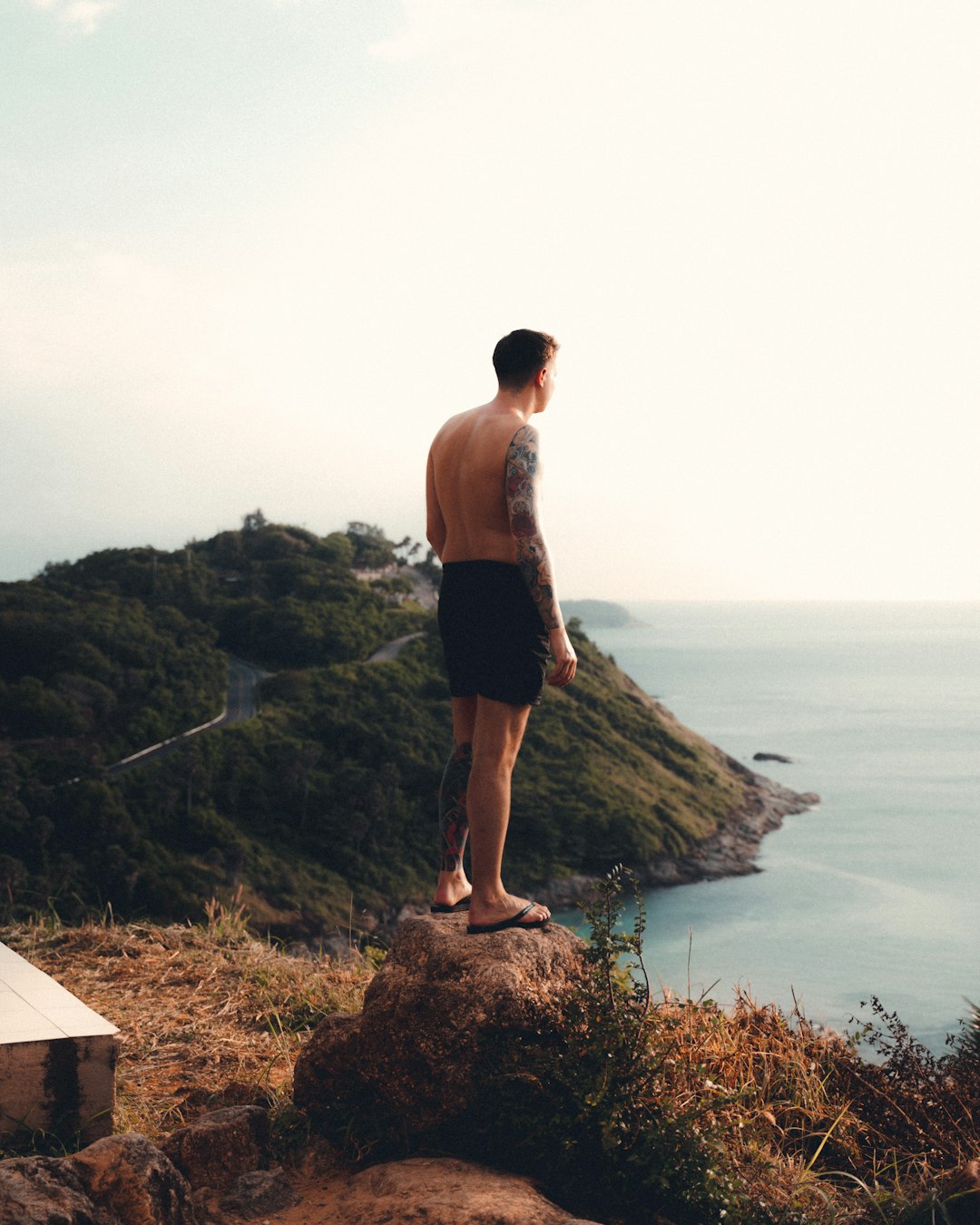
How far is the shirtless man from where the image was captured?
378 centimetres

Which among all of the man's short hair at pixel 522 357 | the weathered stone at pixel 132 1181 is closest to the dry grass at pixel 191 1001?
the weathered stone at pixel 132 1181

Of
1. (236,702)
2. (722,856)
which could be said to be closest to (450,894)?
(236,702)

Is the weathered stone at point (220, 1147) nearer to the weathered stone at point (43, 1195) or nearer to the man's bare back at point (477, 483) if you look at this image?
the weathered stone at point (43, 1195)

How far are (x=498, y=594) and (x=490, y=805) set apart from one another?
0.76 meters

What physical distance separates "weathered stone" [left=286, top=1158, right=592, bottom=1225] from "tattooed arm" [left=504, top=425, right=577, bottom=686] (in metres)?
1.57

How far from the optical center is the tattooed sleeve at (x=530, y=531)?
376cm

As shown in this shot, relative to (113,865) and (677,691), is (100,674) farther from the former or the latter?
(677,691)

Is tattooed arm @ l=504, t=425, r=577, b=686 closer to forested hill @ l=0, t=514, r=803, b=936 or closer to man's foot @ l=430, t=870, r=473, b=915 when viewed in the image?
man's foot @ l=430, t=870, r=473, b=915

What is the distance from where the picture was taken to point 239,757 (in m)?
43.6

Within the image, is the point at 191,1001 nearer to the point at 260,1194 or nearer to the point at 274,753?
the point at 260,1194

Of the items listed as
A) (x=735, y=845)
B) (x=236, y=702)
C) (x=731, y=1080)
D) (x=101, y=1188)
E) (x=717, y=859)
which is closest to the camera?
(x=101, y=1188)

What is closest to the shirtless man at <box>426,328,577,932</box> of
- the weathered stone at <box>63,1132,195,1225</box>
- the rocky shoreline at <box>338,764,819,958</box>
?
the weathered stone at <box>63,1132,195,1225</box>

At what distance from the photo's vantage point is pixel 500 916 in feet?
12.6

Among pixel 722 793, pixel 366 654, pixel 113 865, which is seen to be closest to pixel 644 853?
pixel 722 793
